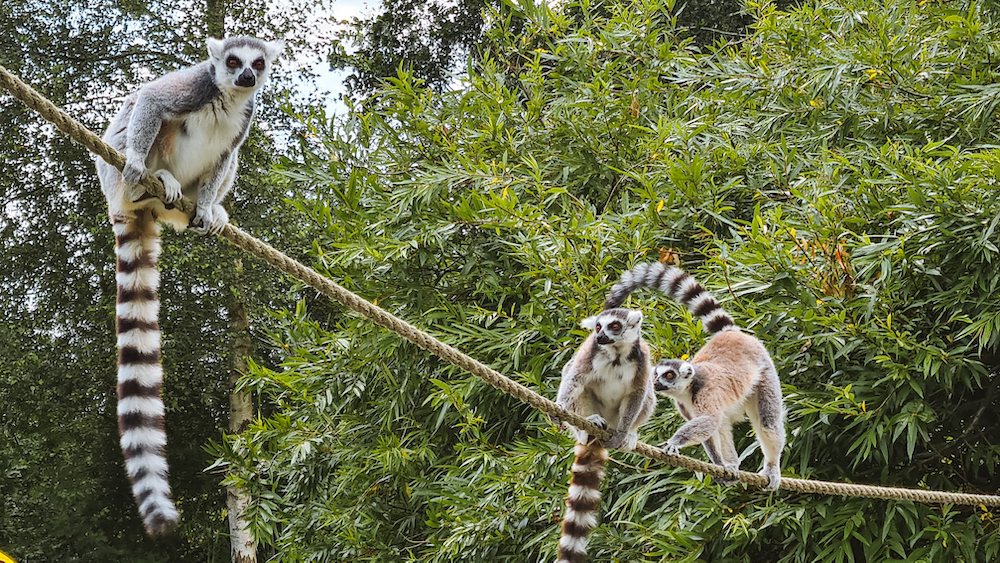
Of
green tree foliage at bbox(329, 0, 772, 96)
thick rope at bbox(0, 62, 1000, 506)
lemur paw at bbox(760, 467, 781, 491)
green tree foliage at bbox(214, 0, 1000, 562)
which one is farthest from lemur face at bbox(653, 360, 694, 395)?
green tree foliage at bbox(329, 0, 772, 96)

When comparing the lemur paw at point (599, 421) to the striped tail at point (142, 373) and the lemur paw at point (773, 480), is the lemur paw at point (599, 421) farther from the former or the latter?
the striped tail at point (142, 373)

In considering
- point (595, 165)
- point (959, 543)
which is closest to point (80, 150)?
point (595, 165)

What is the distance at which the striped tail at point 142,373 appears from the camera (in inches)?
59.3

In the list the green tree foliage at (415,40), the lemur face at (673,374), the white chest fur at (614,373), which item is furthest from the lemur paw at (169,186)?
the green tree foliage at (415,40)

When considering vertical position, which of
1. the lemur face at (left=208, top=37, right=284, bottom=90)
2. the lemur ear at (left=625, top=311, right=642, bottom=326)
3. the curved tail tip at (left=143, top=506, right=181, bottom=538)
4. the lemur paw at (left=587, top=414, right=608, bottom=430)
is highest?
the lemur face at (left=208, top=37, right=284, bottom=90)

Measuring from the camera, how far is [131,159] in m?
1.80

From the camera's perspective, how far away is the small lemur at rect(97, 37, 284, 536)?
1774mm

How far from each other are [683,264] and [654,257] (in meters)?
0.18

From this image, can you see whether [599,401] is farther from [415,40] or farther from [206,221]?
[415,40]

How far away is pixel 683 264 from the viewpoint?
4.44 metres

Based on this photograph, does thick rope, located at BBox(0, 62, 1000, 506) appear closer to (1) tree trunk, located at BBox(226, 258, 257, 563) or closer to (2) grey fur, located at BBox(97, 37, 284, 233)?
(2) grey fur, located at BBox(97, 37, 284, 233)

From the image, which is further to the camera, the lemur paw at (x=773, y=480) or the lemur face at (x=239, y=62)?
the lemur paw at (x=773, y=480)

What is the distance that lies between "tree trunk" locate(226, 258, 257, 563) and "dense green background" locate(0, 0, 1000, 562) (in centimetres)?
124

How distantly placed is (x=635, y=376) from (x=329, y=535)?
365 centimetres
